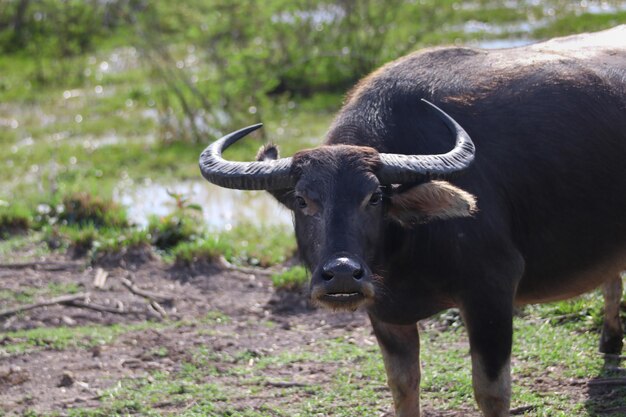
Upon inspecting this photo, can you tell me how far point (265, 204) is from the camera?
8.66 m

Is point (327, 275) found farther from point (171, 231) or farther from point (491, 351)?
point (171, 231)

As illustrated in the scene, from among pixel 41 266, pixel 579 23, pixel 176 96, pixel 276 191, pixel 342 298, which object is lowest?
pixel 176 96

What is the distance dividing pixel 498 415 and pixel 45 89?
35.6ft

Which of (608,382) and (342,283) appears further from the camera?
(608,382)

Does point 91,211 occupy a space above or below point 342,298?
below

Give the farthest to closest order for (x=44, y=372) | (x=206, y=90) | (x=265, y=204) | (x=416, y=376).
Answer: (x=206, y=90), (x=265, y=204), (x=44, y=372), (x=416, y=376)

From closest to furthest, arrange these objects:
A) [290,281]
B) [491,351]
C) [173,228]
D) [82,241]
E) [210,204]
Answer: [491,351] → [290,281] → [82,241] → [173,228] → [210,204]

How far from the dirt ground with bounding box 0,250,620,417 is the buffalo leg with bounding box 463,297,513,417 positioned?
1.89 ft

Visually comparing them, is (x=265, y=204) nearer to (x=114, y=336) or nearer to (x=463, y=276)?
(x=114, y=336)

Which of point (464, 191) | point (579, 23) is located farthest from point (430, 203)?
point (579, 23)

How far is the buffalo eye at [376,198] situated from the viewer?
3.75 metres

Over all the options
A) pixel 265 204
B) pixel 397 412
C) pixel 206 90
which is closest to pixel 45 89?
pixel 206 90

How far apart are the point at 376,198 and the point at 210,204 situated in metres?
5.05

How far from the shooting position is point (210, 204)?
8680mm
